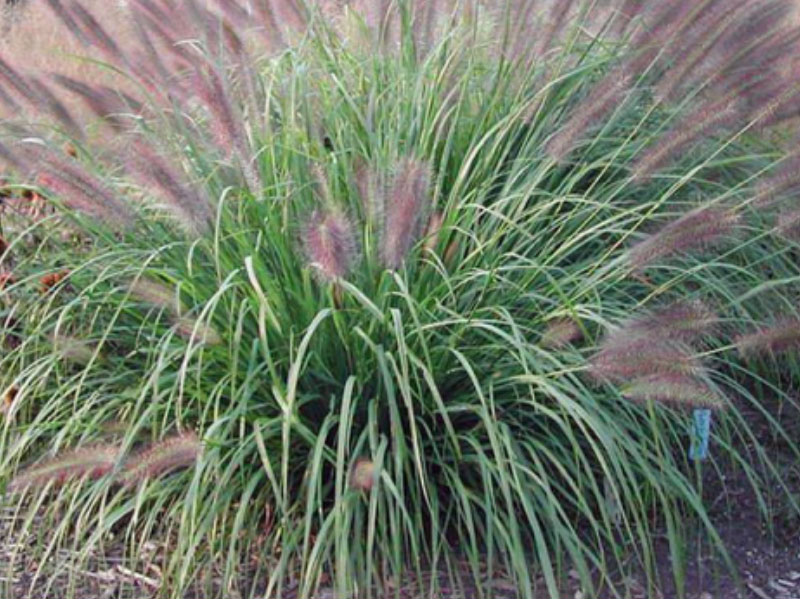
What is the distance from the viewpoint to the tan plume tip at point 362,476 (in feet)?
9.89

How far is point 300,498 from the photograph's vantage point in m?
3.37

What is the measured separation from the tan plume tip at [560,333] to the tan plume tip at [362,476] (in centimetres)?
55

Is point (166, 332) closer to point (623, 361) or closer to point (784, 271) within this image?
point (623, 361)

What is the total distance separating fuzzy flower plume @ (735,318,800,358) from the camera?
3.11 metres

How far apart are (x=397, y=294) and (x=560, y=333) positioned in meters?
0.42

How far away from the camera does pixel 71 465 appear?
3.09 meters

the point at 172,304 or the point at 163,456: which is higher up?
the point at 172,304

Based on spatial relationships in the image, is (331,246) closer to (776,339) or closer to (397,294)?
(397,294)

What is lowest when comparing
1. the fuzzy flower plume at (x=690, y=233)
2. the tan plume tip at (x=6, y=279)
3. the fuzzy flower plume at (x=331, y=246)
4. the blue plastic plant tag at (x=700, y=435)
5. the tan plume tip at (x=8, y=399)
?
the blue plastic plant tag at (x=700, y=435)

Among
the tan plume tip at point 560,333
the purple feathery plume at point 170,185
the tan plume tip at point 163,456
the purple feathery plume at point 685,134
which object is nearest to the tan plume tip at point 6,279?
the purple feathery plume at point 170,185

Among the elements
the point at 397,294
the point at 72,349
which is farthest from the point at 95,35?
the point at 397,294

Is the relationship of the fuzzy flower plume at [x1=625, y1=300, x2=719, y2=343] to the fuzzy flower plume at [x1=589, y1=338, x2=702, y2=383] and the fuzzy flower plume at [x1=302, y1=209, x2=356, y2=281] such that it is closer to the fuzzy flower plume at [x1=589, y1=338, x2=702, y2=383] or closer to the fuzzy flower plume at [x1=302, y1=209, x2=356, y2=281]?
the fuzzy flower plume at [x1=589, y1=338, x2=702, y2=383]

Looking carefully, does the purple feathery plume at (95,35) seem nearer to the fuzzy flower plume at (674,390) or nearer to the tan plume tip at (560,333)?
the tan plume tip at (560,333)

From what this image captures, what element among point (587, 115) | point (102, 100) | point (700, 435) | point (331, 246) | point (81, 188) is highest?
point (102, 100)
